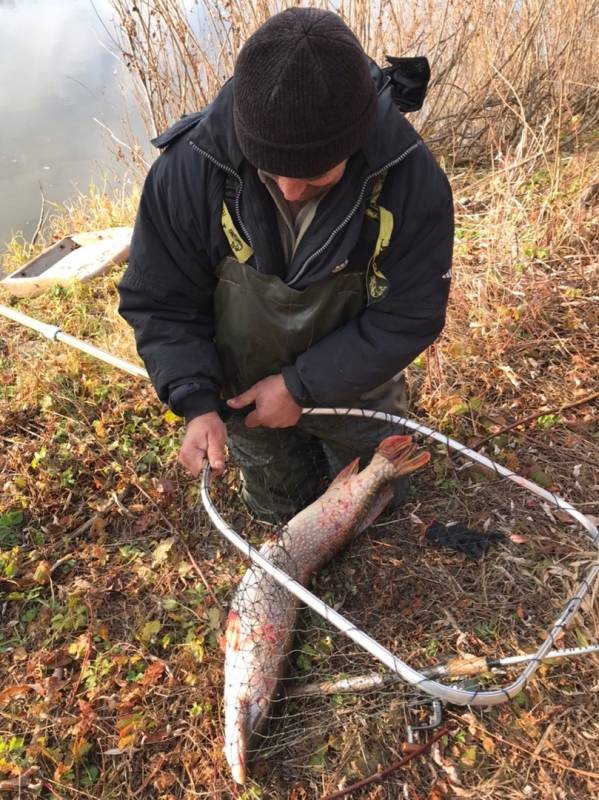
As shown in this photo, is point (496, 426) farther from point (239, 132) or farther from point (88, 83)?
point (88, 83)

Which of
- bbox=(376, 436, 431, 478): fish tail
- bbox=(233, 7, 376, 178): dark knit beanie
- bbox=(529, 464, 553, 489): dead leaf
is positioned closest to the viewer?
bbox=(233, 7, 376, 178): dark knit beanie

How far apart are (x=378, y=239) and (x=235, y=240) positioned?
44 centimetres

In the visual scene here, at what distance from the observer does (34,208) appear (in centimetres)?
651

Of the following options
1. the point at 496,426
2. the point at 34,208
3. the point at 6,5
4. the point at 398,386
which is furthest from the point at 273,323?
the point at 6,5

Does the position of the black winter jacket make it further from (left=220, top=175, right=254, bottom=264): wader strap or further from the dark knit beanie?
the dark knit beanie

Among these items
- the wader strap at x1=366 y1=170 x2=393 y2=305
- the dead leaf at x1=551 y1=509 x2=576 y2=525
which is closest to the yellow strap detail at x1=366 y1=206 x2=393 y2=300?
the wader strap at x1=366 y1=170 x2=393 y2=305

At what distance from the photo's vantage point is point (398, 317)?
6.88 ft

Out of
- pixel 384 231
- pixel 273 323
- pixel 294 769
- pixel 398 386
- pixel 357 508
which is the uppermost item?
pixel 384 231

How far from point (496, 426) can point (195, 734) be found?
187 cm

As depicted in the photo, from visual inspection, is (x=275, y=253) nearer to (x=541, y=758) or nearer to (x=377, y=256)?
(x=377, y=256)

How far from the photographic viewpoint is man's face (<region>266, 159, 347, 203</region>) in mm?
1627

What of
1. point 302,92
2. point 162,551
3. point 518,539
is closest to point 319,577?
point 162,551

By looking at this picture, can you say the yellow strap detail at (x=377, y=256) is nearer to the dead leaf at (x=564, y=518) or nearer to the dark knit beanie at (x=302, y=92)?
the dark knit beanie at (x=302, y=92)

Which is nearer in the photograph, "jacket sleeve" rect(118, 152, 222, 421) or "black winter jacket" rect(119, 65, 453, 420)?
"black winter jacket" rect(119, 65, 453, 420)
